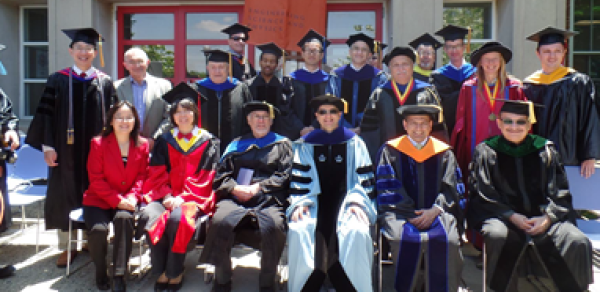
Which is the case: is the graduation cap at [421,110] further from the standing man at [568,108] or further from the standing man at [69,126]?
the standing man at [69,126]

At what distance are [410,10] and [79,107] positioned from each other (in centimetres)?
465

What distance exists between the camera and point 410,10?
6211mm

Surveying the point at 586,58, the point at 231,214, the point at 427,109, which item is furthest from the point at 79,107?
the point at 586,58

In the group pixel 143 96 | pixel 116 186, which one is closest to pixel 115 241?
pixel 116 186

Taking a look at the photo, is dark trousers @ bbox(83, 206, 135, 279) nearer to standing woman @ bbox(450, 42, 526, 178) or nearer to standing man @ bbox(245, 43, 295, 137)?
standing man @ bbox(245, 43, 295, 137)

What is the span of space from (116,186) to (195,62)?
4.24m

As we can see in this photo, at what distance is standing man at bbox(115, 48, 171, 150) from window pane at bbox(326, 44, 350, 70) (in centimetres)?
360

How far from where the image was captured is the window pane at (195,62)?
730 centimetres

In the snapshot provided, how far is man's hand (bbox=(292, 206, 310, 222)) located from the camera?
10.4ft

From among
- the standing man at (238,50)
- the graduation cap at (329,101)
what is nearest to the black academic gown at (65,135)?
the standing man at (238,50)

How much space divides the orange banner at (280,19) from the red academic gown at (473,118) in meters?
3.33

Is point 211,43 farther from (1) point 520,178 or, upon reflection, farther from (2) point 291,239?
(1) point 520,178

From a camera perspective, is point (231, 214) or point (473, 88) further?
point (473, 88)

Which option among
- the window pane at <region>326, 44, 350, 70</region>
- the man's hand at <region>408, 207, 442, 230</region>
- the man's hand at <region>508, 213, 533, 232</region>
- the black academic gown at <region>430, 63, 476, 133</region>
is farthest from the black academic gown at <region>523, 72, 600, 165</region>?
the window pane at <region>326, 44, 350, 70</region>
